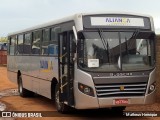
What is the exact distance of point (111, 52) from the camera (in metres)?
11.7

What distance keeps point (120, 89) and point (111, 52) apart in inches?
41.8

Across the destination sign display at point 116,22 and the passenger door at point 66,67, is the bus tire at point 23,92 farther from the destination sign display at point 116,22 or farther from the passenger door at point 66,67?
the destination sign display at point 116,22

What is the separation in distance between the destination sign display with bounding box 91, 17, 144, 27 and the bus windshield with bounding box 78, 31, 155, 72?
30 cm

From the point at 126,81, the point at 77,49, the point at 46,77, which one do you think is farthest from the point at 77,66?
the point at 46,77

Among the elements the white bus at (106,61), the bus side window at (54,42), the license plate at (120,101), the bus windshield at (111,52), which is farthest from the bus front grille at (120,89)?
the bus side window at (54,42)

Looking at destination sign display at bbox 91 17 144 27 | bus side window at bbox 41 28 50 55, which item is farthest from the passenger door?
bus side window at bbox 41 28 50 55

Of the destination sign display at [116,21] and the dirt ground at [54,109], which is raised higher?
the destination sign display at [116,21]

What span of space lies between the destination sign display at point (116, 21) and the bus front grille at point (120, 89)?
1.77 metres

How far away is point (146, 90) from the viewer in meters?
12.0

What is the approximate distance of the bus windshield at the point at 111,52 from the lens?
38.2ft

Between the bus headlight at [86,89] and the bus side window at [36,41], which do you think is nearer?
the bus headlight at [86,89]

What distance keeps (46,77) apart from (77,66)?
3.55 metres

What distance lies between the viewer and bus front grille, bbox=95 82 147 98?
1155cm

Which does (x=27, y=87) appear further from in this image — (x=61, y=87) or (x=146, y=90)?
(x=146, y=90)
